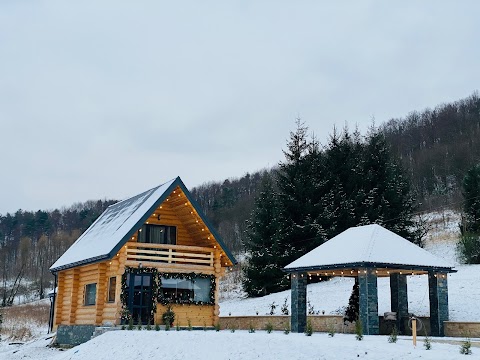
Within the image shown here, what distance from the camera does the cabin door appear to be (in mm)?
23297

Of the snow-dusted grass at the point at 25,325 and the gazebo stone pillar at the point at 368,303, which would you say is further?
the snow-dusted grass at the point at 25,325

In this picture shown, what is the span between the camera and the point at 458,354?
11625mm

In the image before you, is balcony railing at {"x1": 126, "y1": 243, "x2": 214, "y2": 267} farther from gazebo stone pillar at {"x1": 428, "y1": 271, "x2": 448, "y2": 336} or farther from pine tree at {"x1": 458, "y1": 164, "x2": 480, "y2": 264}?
pine tree at {"x1": 458, "y1": 164, "x2": 480, "y2": 264}

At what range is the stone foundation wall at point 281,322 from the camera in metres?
22.6

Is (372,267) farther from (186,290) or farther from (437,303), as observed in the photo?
(186,290)

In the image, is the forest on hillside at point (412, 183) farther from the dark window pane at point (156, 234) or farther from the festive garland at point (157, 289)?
the festive garland at point (157, 289)

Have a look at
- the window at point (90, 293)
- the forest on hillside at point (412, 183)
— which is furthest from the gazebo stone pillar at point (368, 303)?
the forest on hillside at point (412, 183)

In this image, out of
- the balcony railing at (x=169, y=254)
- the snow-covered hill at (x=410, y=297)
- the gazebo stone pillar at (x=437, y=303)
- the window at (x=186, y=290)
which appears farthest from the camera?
the window at (x=186, y=290)

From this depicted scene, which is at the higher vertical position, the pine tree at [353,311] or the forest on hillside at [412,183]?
the forest on hillside at [412,183]

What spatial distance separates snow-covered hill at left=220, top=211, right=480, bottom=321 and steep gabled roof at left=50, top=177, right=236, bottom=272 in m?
5.38

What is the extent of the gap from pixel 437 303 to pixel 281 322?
7.52 meters

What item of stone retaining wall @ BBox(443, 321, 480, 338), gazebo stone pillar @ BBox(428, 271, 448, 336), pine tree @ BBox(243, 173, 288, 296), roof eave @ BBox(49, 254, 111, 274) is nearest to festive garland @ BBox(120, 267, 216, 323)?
roof eave @ BBox(49, 254, 111, 274)

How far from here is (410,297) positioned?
1009 inches

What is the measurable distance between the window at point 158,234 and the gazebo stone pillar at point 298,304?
6.90 meters
